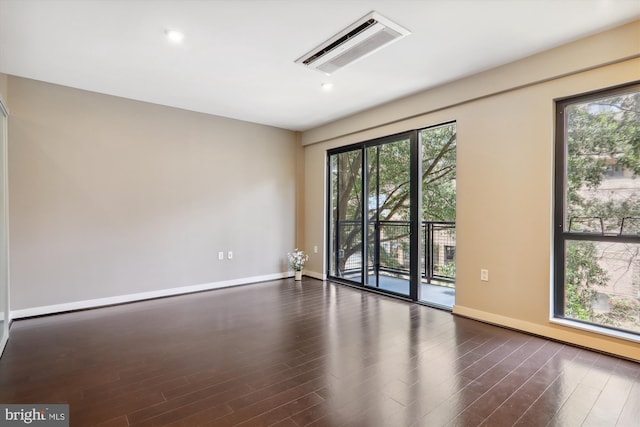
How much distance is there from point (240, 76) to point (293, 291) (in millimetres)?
2990

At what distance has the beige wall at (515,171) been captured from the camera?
8.71 ft

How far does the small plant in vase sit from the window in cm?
363

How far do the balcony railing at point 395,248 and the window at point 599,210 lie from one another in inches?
67.3

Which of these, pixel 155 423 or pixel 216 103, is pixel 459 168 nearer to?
pixel 216 103

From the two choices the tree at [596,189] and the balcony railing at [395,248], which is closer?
the tree at [596,189]

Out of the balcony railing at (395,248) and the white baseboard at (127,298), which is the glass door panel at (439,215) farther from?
the white baseboard at (127,298)

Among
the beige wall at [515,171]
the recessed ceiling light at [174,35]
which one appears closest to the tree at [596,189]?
the beige wall at [515,171]

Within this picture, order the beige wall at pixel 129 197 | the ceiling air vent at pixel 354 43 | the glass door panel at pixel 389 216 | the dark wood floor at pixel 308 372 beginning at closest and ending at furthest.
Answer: the dark wood floor at pixel 308 372
the ceiling air vent at pixel 354 43
the beige wall at pixel 129 197
the glass door panel at pixel 389 216

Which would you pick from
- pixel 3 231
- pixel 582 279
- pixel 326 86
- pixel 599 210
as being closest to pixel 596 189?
pixel 599 210

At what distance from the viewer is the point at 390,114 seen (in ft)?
14.1

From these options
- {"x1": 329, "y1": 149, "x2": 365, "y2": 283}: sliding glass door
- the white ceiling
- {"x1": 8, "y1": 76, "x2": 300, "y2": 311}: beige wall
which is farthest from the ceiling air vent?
{"x1": 8, "y1": 76, "x2": 300, "y2": 311}: beige wall

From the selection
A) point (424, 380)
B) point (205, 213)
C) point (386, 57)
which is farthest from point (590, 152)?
point (205, 213)

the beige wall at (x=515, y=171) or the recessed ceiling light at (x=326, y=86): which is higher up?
the recessed ceiling light at (x=326, y=86)

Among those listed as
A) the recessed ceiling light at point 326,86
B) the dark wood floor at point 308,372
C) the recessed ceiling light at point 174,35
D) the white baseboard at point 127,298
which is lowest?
the dark wood floor at point 308,372
